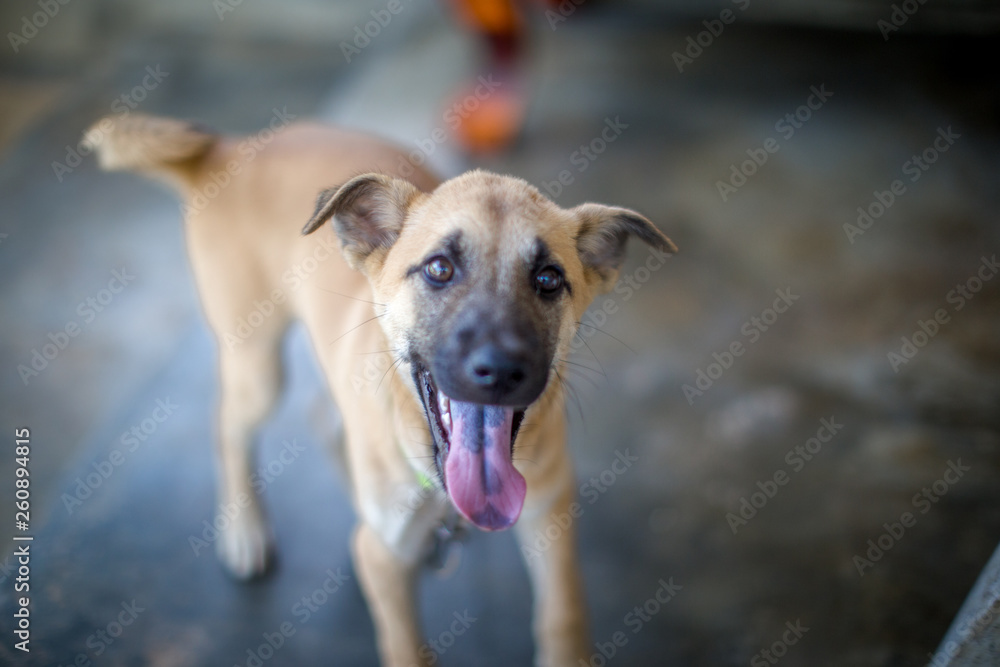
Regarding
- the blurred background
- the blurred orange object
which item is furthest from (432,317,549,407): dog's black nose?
the blurred orange object

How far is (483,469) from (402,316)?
0.54m

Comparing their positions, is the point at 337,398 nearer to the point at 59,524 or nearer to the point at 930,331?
the point at 59,524

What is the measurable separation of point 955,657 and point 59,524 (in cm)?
393

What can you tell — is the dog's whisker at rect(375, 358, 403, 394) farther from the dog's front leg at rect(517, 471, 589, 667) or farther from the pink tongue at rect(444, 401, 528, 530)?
the dog's front leg at rect(517, 471, 589, 667)

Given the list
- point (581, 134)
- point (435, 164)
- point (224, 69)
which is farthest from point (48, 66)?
point (581, 134)

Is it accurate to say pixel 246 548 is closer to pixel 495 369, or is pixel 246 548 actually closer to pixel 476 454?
pixel 476 454

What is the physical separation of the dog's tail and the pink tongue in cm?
176

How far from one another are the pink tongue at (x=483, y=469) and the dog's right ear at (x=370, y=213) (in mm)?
625

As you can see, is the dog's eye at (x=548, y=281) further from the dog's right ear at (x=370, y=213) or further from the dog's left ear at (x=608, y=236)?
the dog's right ear at (x=370, y=213)

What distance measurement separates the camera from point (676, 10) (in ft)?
24.3

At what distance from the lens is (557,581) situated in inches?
106

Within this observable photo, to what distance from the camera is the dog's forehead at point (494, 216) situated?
82.3 inches

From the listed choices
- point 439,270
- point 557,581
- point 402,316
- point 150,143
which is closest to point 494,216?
point 439,270

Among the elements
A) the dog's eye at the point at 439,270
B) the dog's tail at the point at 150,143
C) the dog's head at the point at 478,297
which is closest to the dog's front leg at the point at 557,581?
the dog's head at the point at 478,297
